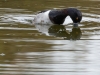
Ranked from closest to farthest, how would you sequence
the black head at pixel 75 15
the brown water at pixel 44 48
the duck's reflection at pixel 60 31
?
the brown water at pixel 44 48 < the duck's reflection at pixel 60 31 < the black head at pixel 75 15

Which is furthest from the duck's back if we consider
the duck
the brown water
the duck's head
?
the duck's head

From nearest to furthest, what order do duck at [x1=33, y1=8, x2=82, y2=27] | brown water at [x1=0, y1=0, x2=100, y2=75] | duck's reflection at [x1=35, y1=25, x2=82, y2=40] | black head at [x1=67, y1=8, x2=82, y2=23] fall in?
brown water at [x1=0, y1=0, x2=100, y2=75] → duck's reflection at [x1=35, y1=25, x2=82, y2=40] → black head at [x1=67, y1=8, x2=82, y2=23] → duck at [x1=33, y1=8, x2=82, y2=27]

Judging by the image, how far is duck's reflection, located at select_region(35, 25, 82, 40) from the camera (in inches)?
319

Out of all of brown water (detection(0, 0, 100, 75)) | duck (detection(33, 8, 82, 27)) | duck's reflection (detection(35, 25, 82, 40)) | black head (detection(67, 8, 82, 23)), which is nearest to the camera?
brown water (detection(0, 0, 100, 75))

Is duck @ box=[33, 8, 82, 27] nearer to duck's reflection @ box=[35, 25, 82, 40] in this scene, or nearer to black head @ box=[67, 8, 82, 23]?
black head @ box=[67, 8, 82, 23]

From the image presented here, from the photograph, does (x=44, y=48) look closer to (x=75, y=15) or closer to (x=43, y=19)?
(x=75, y=15)

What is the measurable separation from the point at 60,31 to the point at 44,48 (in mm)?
1841

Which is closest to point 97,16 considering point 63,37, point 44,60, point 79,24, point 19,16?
point 79,24

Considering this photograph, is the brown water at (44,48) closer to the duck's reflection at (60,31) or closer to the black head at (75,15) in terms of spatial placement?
the duck's reflection at (60,31)

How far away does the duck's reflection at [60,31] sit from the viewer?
811cm

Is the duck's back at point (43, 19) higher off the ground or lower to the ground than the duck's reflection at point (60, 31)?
higher

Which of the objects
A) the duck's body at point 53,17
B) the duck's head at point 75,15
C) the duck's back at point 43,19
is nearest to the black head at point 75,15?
→ the duck's head at point 75,15

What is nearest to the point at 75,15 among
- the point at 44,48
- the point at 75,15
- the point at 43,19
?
the point at 75,15

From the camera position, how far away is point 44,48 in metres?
6.89
